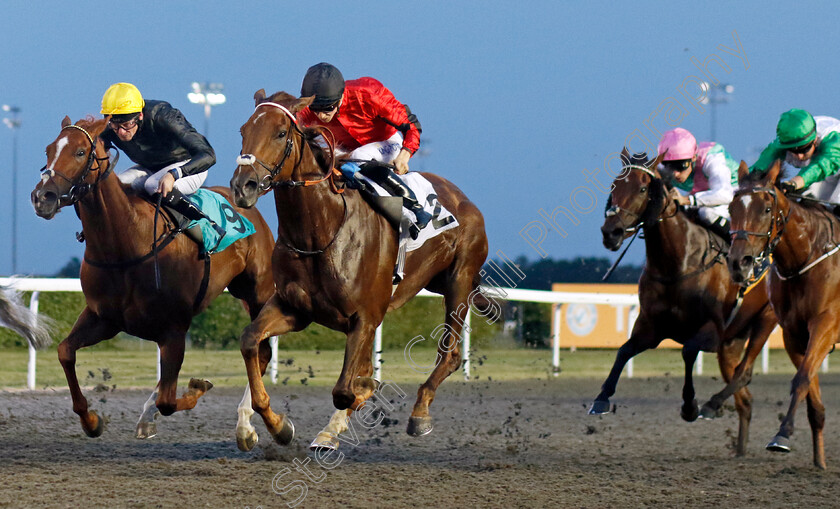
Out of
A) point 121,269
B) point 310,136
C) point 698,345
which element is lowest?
point 698,345

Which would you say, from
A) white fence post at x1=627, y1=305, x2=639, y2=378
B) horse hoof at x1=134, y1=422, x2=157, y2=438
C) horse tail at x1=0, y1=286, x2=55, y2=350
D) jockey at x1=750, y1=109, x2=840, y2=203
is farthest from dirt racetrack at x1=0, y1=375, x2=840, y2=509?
white fence post at x1=627, y1=305, x2=639, y2=378

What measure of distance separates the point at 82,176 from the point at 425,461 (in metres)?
2.49

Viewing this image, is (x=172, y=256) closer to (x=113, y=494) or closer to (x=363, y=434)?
(x=113, y=494)

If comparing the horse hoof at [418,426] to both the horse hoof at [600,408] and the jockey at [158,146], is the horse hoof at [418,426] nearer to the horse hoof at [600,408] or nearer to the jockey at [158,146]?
the horse hoof at [600,408]

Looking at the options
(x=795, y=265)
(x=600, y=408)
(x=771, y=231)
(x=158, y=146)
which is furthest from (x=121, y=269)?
(x=795, y=265)

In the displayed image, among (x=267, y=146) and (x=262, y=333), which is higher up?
(x=267, y=146)

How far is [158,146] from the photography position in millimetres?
5395

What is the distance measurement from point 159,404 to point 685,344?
3.04 metres

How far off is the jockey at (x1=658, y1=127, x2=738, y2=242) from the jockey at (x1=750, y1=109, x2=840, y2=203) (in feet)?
1.07

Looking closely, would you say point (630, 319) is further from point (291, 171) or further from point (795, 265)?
point (291, 171)

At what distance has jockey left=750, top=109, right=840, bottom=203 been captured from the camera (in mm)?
5398

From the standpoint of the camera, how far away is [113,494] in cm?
436

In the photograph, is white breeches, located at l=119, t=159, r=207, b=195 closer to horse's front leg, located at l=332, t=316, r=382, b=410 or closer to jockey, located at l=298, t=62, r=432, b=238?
jockey, located at l=298, t=62, r=432, b=238

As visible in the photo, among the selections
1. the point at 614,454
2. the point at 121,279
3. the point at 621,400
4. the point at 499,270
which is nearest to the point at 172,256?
the point at 121,279
